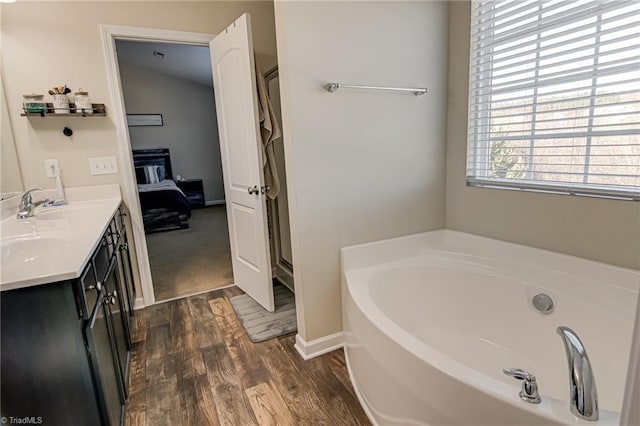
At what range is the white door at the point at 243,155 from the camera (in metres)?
2.21

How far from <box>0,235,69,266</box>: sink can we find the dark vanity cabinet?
0.30 meters

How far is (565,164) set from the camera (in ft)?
5.35

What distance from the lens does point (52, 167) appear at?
7.29 ft

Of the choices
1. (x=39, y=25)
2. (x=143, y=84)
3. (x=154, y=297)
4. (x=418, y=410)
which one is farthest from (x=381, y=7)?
(x=143, y=84)

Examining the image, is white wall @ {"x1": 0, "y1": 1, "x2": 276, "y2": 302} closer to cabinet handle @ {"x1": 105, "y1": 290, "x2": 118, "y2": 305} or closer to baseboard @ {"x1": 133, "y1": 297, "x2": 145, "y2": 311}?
baseboard @ {"x1": 133, "y1": 297, "x2": 145, "y2": 311}

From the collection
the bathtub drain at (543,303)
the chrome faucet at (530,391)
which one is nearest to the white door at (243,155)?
Result: the bathtub drain at (543,303)

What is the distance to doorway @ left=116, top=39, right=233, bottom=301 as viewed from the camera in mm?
4426

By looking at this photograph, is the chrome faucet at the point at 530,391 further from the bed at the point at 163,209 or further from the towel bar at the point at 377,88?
the bed at the point at 163,209

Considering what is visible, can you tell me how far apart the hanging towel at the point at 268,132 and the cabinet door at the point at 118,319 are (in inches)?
47.0

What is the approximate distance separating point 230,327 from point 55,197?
1486 mm

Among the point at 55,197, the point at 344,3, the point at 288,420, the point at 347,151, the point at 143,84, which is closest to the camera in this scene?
the point at 288,420

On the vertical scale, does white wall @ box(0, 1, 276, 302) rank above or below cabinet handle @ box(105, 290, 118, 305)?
above

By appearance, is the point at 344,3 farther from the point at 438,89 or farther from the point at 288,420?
the point at 288,420

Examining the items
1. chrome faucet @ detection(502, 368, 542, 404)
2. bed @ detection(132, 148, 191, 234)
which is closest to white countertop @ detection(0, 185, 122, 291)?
chrome faucet @ detection(502, 368, 542, 404)
